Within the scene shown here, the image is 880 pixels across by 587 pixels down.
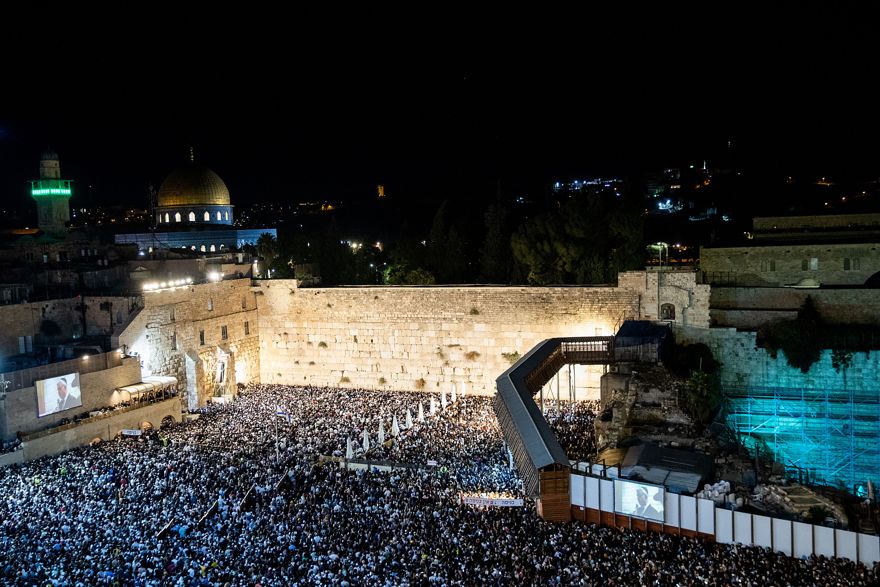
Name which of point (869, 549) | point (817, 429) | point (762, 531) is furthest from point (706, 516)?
point (817, 429)

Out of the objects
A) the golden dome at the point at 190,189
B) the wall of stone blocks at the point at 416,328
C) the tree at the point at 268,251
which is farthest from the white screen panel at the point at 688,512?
the golden dome at the point at 190,189

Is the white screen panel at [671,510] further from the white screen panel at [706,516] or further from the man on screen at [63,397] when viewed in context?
the man on screen at [63,397]

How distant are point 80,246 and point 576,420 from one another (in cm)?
2592

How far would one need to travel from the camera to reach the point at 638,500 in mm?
15523

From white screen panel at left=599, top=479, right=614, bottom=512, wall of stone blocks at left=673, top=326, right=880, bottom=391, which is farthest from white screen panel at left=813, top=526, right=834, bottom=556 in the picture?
wall of stone blocks at left=673, top=326, right=880, bottom=391

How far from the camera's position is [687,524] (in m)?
15.0

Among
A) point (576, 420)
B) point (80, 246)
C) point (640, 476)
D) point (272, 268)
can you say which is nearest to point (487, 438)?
point (576, 420)

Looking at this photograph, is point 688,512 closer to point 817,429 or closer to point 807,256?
point 817,429

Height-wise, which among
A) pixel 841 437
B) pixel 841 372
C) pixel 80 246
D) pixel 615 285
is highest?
pixel 80 246

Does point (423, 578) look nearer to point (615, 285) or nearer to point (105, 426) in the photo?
point (105, 426)

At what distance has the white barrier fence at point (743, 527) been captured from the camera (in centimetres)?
1359

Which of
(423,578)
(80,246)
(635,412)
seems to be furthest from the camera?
(80,246)

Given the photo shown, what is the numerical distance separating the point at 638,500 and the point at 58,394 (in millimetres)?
18059

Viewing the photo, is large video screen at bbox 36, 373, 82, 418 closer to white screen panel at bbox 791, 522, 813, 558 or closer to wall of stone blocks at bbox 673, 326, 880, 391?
wall of stone blocks at bbox 673, 326, 880, 391
